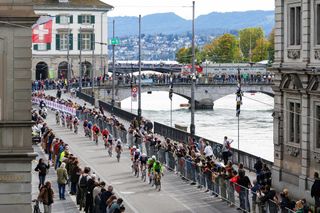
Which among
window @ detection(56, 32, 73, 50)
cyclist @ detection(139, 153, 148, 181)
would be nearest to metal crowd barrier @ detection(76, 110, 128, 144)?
cyclist @ detection(139, 153, 148, 181)

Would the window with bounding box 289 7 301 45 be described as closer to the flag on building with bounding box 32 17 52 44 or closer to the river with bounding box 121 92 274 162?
the flag on building with bounding box 32 17 52 44

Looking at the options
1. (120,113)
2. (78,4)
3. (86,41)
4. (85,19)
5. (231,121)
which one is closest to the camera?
(120,113)

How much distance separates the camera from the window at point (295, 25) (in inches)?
1662

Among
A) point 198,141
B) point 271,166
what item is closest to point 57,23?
point 198,141

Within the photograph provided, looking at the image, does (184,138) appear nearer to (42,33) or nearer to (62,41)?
(42,33)

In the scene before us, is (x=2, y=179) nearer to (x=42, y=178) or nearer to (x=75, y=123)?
(x=42, y=178)

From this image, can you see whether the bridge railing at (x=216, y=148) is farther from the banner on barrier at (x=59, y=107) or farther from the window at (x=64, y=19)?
the window at (x=64, y=19)

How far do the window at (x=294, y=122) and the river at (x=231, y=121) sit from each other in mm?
27471

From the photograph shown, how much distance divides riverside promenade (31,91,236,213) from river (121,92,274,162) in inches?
795

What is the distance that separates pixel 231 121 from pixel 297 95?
78188 millimetres

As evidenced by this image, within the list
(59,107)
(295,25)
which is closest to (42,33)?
(295,25)

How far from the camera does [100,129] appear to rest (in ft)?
220

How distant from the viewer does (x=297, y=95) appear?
41.9 meters

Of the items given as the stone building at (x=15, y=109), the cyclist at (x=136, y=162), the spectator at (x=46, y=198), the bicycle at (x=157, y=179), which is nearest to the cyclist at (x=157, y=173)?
the bicycle at (x=157, y=179)
